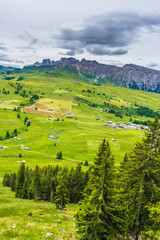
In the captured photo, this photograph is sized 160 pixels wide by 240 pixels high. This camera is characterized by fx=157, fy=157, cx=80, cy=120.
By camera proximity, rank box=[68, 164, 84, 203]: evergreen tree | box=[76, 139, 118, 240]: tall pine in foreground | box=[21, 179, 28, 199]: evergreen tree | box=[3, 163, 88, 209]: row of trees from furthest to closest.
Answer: box=[68, 164, 84, 203]: evergreen tree
box=[3, 163, 88, 209]: row of trees
box=[21, 179, 28, 199]: evergreen tree
box=[76, 139, 118, 240]: tall pine in foreground

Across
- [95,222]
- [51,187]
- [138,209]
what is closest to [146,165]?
[138,209]

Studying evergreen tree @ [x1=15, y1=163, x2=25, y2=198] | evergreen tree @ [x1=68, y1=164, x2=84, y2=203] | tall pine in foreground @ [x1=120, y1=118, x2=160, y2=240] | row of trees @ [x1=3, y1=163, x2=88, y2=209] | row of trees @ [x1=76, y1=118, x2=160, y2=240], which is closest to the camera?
row of trees @ [x1=76, y1=118, x2=160, y2=240]

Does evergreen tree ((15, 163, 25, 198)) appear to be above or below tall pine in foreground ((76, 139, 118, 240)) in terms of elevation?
below

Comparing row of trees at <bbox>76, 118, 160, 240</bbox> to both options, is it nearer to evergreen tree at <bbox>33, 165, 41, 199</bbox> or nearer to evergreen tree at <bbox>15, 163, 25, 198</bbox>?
evergreen tree at <bbox>33, 165, 41, 199</bbox>

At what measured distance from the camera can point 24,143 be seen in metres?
172

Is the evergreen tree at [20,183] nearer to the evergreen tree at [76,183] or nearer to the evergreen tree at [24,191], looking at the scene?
the evergreen tree at [24,191]

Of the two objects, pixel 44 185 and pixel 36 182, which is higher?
pixel 36 182

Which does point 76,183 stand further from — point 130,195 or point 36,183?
point 130,195

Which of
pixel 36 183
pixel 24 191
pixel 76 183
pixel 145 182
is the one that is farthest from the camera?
pixel 76 183

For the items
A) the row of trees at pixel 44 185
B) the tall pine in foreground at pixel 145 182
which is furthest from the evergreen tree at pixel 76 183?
the tall pine in foreground at pixel 145 182

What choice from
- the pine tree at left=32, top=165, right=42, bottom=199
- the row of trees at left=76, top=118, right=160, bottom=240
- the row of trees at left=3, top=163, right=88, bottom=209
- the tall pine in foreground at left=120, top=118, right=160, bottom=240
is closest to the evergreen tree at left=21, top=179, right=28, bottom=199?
the row of trees at left=3, top=163, right=88, bottom=209

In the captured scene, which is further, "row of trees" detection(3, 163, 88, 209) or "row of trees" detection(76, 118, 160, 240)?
"row of trees" detection(3, 163, 88, 209)

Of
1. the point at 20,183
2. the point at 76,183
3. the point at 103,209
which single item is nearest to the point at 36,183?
the point at 20,183

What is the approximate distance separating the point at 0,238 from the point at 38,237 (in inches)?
215
